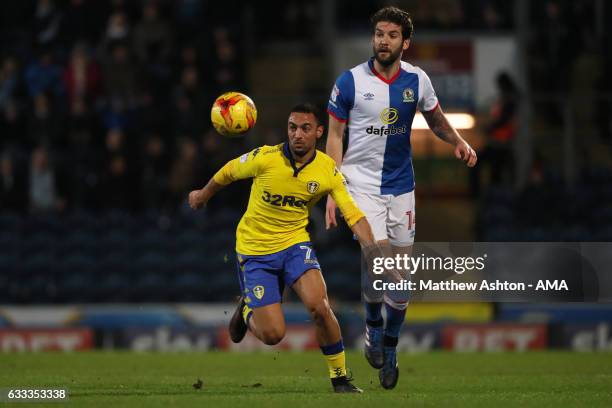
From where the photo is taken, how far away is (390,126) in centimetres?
1023

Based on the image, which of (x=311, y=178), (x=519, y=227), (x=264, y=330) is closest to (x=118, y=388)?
(x=264, y=330)

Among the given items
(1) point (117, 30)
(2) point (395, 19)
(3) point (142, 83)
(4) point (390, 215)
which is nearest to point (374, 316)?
(4) point (390, 215)

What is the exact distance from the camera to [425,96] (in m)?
10.4

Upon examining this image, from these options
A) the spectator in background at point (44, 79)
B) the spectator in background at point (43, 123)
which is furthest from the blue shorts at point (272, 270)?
the spectator in background at point (44, 79)

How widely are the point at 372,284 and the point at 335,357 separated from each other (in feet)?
2.78

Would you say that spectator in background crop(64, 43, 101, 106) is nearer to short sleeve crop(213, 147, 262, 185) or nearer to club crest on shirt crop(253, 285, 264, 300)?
short sleeve crop(213, 147, 262, 185)

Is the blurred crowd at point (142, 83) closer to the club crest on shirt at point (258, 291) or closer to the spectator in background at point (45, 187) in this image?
the spectator in background at point (45, 187)

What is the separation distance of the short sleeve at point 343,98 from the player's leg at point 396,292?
2.63 ft

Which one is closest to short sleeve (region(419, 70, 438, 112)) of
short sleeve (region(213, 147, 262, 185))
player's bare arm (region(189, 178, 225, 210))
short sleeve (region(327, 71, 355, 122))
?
short sleeve (region(327, 71, 355, 122))

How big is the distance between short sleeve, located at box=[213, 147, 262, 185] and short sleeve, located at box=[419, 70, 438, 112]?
4.67 feet

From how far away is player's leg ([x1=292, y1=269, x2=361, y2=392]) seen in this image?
31.4 ft

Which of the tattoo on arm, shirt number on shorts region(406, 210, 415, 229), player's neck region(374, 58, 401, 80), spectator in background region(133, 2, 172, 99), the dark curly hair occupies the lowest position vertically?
shirt number on shorts region(406, 210, 415, 229)

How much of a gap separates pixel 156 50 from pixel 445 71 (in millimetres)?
4359

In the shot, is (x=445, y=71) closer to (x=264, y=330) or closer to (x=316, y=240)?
(x=316, y=240)
